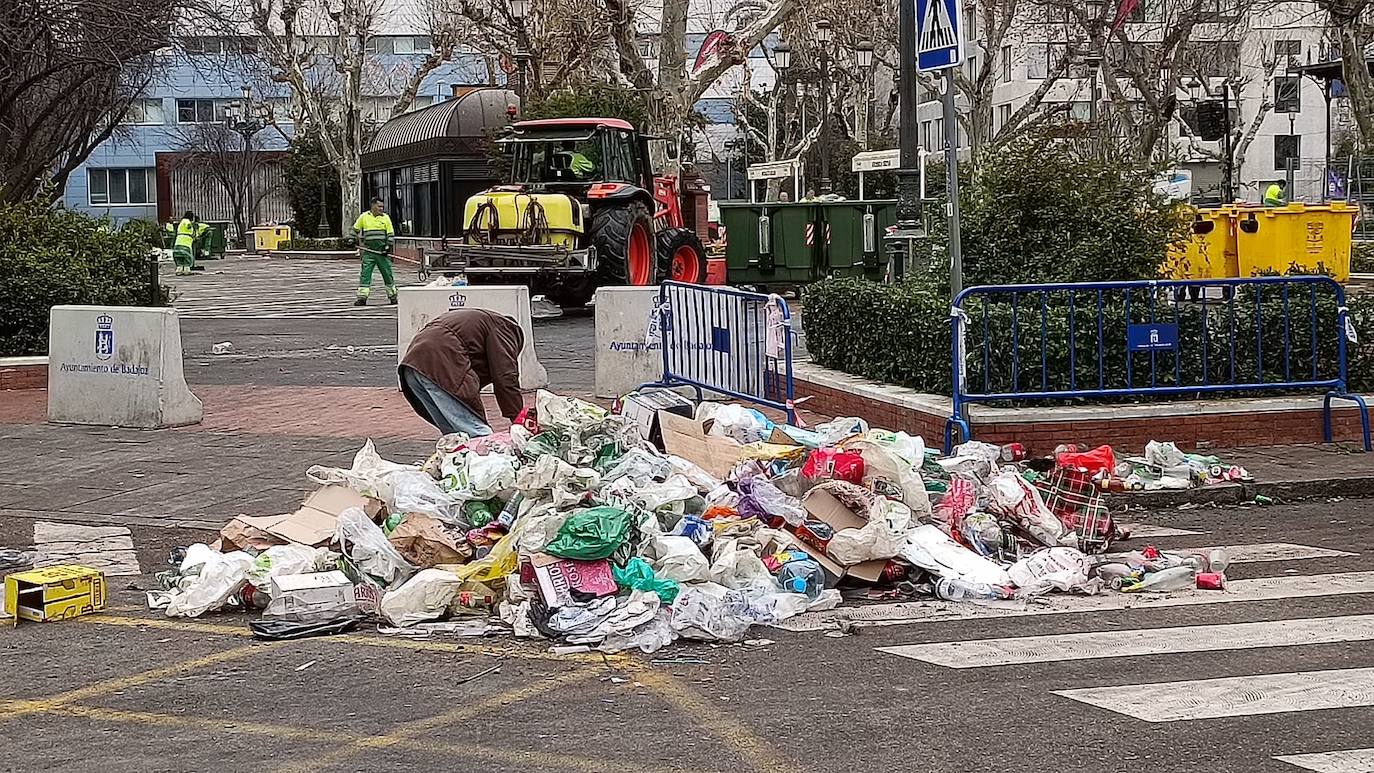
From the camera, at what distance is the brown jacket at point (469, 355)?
10594mm

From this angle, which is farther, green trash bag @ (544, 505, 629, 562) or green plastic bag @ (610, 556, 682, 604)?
green trash bag @ (544, 505, 629, 562)

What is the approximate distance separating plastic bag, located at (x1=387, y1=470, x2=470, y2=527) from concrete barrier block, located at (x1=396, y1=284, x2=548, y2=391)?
624 centimetres

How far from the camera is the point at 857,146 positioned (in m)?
54.3

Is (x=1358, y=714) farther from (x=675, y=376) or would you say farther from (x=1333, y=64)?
(x=1333, y=64)

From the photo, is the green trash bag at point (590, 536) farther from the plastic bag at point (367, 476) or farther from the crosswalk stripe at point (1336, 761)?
the crosswalk stripe at point (1336, 761)

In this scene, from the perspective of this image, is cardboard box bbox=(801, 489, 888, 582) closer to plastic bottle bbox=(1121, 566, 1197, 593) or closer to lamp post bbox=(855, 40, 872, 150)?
plastic bottle bbox=(1121, 566, 1197, 593)

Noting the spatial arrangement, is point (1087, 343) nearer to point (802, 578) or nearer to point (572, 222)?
point (802, 578)

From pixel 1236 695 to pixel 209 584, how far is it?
4.45 meters

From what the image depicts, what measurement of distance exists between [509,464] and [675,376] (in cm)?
413

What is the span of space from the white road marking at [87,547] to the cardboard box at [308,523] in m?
0.64

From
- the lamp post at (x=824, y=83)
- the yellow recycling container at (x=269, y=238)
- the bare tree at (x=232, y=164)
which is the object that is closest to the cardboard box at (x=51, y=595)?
the lamp post at (x=824, y=83)

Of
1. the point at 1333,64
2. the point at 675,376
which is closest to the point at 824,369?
the point at 675,376

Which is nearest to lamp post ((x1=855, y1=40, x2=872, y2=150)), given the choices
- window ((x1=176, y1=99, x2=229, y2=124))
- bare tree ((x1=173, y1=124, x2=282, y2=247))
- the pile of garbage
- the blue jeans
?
bare tree ((x1=173, y1=124, x2=282, y2=247))

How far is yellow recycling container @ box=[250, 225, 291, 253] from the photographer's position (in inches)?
2305
